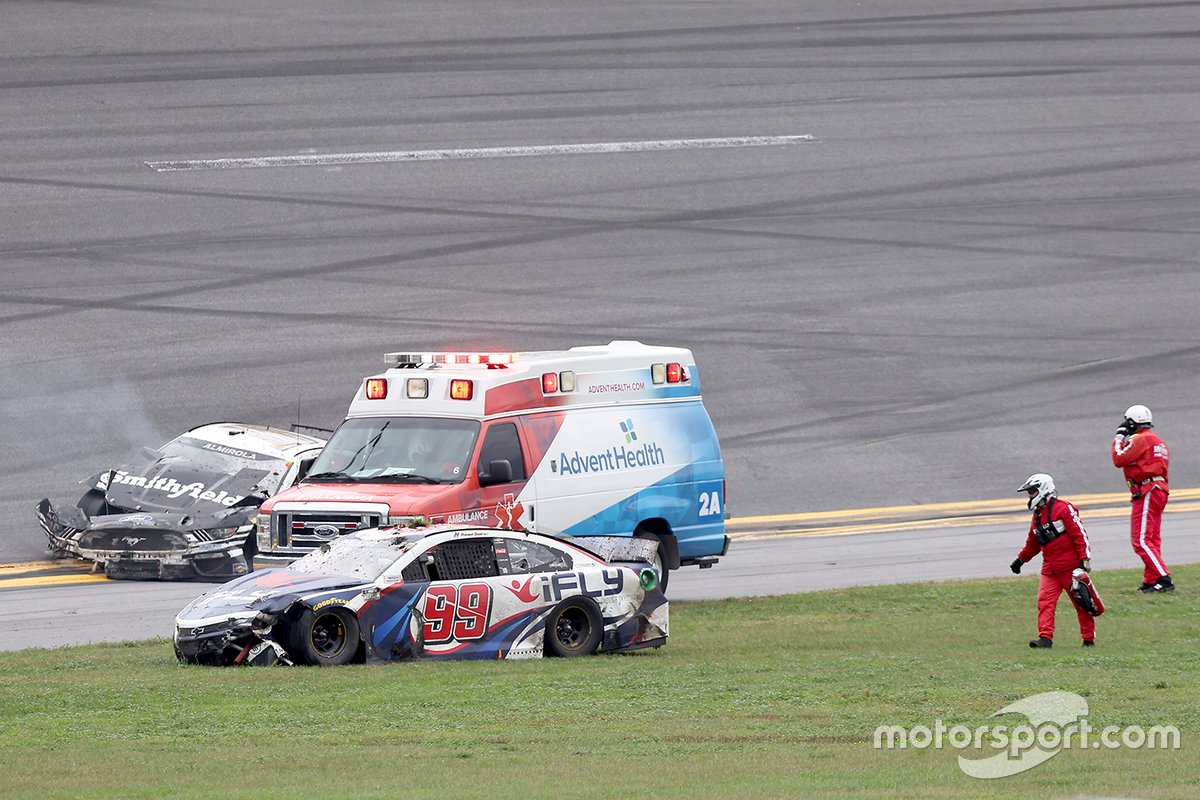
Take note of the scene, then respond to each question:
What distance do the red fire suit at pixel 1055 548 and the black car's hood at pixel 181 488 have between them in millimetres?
9685

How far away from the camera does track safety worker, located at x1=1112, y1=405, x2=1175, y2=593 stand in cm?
1872

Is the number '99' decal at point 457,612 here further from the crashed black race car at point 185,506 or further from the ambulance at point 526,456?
the crashed black race car at point 185,506

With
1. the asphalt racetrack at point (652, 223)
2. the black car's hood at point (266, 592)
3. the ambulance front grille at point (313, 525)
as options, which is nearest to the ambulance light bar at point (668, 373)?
the asphalt racetrack at point (652, 223)

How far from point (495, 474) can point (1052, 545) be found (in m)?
5.51

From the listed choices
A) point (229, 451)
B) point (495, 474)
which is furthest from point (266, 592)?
point (229, 451)

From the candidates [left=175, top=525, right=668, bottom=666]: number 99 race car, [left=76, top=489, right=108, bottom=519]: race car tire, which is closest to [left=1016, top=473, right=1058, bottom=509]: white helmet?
[left=175, top=525, right=668, bottom=666]: number 99 race car

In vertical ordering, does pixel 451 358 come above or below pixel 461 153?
below

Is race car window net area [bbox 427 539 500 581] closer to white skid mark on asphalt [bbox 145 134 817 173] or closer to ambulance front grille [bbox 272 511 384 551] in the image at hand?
ambulance front grille [bbox 272 511 384 551]

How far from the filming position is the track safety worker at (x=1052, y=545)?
15164 millimetres

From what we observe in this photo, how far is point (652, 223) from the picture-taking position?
3250 centimetres

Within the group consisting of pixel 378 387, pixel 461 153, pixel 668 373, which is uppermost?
pixel 461 153

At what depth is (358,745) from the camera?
10617 mm

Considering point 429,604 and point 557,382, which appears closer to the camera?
point 429,604

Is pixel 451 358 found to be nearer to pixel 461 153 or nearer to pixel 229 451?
pixel 229 451
